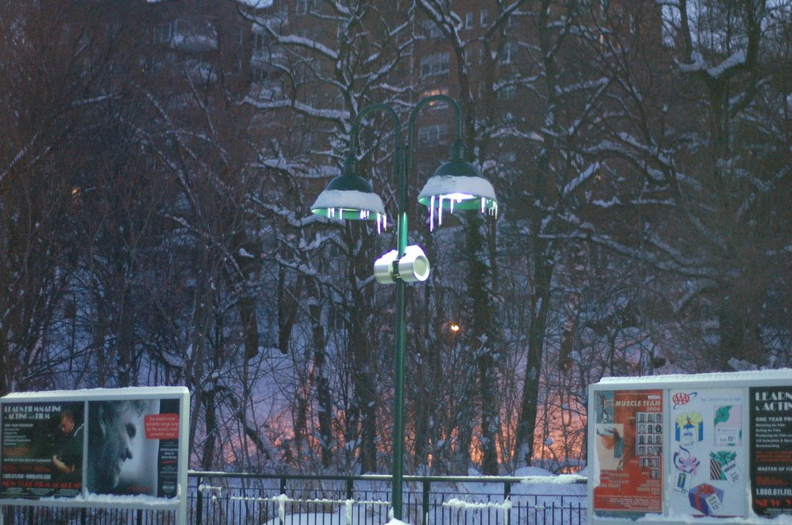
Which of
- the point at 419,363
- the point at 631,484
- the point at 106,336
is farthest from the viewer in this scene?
the point at 106,336

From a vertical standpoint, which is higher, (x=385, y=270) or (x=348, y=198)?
(x=348, y=198)

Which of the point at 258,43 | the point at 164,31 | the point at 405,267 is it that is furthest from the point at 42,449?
the point at 164,31

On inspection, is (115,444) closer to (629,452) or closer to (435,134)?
(629,452)

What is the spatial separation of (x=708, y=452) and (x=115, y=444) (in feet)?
26.0

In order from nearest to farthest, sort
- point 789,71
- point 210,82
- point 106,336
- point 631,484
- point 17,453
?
point 631,484 → point 17,453 → point 789,71 → point 106,336 → point 210,82

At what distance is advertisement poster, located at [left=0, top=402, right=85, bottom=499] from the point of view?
45.0ft

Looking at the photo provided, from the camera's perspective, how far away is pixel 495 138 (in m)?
33.4

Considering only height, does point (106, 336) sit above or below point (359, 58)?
below

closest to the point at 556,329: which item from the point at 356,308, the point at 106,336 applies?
the point at 356,308

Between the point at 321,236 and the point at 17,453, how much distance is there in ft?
66.8

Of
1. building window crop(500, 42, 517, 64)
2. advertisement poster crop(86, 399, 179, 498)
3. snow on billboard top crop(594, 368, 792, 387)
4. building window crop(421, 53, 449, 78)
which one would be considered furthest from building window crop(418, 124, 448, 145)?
snow on billboard top crop(594, 368, 792, 387)

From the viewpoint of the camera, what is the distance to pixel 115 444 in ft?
43.8

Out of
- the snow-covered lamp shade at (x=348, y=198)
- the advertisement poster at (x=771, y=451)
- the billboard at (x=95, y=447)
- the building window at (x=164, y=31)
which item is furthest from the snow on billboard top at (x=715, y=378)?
the building window at (x=164, y=31)

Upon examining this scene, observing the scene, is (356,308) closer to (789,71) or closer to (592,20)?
(592,20)
